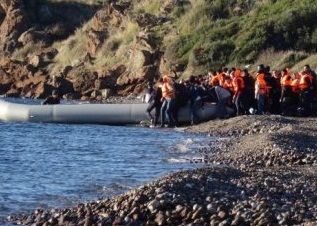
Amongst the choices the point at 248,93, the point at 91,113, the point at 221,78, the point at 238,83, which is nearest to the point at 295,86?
the point at 248,93

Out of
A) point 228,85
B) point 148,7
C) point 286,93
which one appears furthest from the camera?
point 148,7

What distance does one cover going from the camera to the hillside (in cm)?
4478

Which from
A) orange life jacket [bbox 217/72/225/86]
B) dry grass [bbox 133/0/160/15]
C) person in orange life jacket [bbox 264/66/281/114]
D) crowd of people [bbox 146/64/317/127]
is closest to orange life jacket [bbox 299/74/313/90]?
crowd of people [bbox 146/64/317/127]

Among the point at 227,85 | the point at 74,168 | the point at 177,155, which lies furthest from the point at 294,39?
the point at 74,168

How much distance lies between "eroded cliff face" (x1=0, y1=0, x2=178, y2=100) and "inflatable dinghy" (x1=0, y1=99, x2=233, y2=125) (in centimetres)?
1314

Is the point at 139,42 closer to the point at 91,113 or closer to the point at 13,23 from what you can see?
the point at 13,23

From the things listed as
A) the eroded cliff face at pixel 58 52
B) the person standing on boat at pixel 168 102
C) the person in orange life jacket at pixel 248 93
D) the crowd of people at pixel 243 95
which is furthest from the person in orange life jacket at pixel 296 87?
the eroded cliff face at pixel 58 52

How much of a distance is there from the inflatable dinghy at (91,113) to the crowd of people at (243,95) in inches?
13.0

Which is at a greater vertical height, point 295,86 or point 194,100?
point 295,86

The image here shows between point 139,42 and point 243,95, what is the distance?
20.9 m

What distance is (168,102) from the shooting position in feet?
99.5

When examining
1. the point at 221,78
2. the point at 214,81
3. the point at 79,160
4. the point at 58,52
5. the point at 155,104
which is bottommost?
the point at 79,160

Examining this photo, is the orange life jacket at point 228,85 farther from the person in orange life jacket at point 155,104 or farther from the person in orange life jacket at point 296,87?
the person in orange life jacket at point 155,104

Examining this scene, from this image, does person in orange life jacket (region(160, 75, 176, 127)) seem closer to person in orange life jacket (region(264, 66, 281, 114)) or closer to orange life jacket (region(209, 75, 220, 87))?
orange life jacket (region(209, 75, 220, 87))
